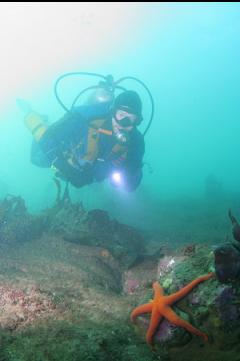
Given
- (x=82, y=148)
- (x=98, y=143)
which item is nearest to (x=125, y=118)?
(x=98, y=143)

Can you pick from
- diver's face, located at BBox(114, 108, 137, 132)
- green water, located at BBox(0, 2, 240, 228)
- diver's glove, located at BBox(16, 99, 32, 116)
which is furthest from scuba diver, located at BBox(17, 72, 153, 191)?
green water, located at BBox(0, 2, 240, 228)

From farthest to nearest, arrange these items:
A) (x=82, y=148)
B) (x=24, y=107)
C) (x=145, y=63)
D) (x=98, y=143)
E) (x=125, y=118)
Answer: (x=145, y=63) < (x=24, y=107) < (x=82, y=148) < (x=98, y=143) < (x=125, y=118)

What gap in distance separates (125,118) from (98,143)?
1.02 metres

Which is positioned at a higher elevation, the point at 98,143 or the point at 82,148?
the point at 98,143

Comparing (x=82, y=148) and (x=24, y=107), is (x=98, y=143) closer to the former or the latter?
(x=82, y=148)

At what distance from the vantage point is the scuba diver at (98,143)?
850 centimetres

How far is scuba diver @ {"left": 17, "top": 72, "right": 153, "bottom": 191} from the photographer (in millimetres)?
8500

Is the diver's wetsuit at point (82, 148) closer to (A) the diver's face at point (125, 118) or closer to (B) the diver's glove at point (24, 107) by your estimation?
(A) the diver's face at point (125, 118)

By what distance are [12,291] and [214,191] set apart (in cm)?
2024

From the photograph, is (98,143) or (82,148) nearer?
(98,143)

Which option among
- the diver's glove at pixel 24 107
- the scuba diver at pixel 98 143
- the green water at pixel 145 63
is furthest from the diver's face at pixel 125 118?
the green water at pixel 145 63

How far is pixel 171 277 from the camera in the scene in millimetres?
3393

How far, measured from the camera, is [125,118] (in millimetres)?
8430

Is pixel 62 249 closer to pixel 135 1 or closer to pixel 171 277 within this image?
pixel 171 277
